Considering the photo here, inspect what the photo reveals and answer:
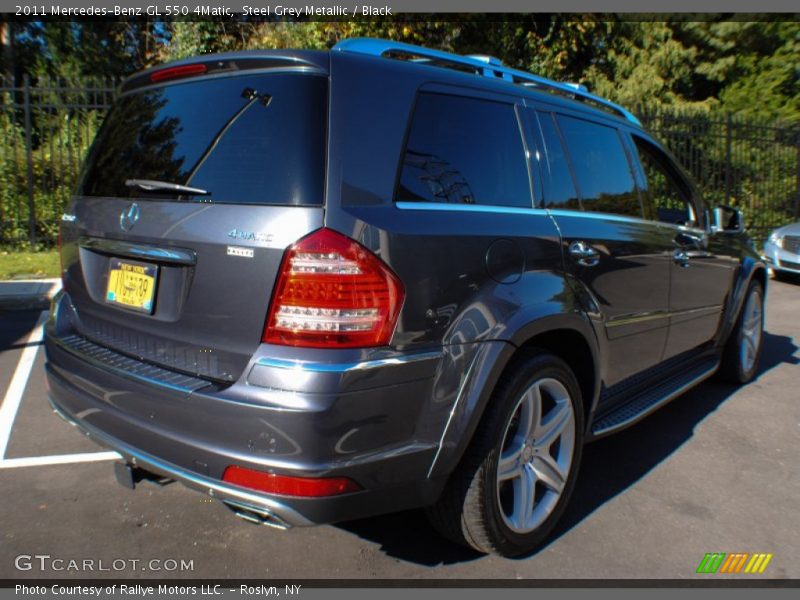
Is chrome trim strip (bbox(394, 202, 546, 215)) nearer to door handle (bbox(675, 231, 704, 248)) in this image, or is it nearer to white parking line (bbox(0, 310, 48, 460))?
door handle (bbox(675, 231, 704, 248))

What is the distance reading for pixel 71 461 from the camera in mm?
3596

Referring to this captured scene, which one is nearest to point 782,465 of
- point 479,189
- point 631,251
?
point 631,251

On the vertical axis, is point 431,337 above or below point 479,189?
below

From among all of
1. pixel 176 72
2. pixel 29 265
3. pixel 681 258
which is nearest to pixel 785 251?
pixel 681 258

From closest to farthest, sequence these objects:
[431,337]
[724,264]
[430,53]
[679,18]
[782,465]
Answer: [431,337], [430,53], [782,465], [724,264], [679,18]

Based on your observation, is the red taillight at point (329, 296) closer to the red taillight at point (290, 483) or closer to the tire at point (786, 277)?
the red taillight at point (290, 483)

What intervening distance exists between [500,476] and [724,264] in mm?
2851

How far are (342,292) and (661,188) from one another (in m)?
3.20

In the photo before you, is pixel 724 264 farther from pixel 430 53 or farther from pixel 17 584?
pixel 17 584

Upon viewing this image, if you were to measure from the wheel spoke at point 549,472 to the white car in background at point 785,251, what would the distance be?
28.4ft

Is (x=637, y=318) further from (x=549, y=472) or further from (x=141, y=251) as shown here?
(x=141, y=251)

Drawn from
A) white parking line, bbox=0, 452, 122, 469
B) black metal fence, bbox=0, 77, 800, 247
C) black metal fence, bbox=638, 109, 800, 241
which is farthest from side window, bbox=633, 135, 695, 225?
black metal fence, bbox=638, 109, 800, 241

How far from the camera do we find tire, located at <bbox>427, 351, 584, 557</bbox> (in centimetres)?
247

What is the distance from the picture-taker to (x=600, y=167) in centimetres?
346
